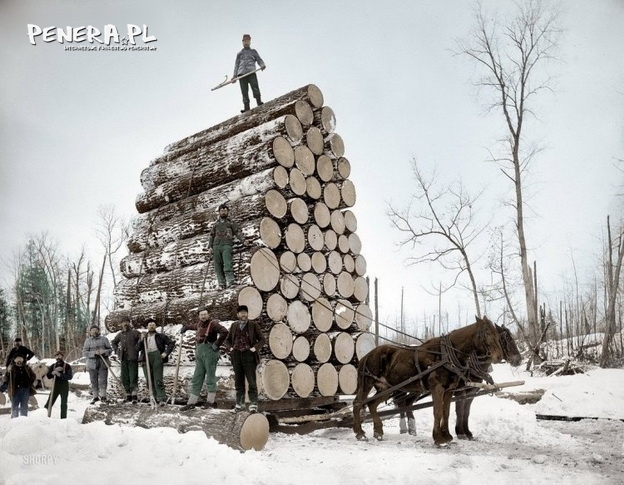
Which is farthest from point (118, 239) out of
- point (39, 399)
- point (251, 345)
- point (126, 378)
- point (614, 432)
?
point (614, 432)

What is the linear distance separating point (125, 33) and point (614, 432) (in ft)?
31.7

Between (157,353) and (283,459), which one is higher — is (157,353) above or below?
above

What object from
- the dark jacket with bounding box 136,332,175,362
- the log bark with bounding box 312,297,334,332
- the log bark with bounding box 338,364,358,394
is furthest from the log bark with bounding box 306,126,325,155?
the dark jacket with bounding box 136,332,175,362

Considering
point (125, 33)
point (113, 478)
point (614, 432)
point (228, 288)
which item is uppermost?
point (125, 33)

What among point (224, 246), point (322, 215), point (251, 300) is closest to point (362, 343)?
point (322, 215)

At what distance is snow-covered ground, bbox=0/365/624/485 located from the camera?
172 inches

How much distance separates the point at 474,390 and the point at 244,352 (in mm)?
3353

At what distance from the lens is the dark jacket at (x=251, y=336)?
277 inches

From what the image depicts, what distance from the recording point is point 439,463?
520 centimetres

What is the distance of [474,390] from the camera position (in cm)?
687

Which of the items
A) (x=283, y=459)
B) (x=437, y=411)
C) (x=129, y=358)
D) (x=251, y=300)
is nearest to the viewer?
(x=283, y=459)

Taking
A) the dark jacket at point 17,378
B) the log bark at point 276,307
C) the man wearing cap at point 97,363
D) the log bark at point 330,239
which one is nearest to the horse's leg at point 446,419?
the log bark at point 276,307

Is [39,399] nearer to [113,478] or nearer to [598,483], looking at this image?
[113,478]

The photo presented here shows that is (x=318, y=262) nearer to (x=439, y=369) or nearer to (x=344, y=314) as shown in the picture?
(x=344, y=314)
